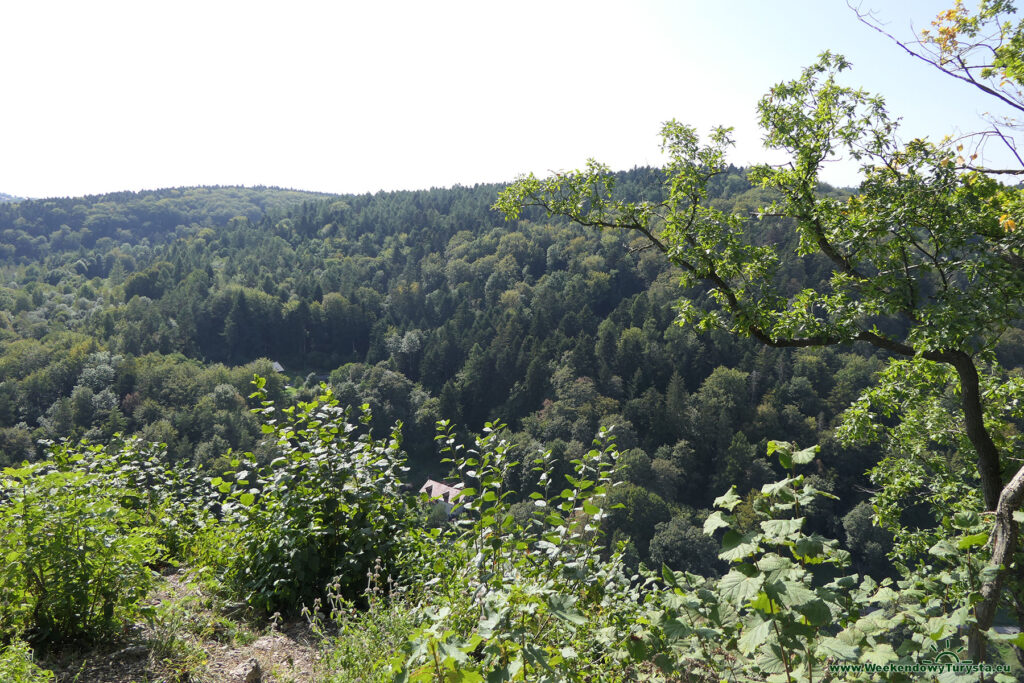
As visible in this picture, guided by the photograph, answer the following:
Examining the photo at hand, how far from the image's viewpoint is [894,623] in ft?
7.03

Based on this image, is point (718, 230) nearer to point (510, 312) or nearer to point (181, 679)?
point (181, 679)

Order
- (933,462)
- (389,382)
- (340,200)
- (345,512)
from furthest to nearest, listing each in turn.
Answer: (340,200), (389,382), (933,462), (345,512)

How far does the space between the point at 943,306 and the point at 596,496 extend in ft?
13.2

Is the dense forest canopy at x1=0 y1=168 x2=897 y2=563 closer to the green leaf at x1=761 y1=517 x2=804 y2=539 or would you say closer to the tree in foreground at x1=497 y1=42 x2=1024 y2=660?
the tree in foreground at x1=497 y1=42 x2=1024 y2=660

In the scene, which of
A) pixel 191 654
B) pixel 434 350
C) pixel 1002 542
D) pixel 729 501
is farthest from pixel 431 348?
pixel 729 501

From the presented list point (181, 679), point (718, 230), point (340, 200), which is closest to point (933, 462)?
point (718, 230)

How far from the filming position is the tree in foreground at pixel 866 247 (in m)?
4.84

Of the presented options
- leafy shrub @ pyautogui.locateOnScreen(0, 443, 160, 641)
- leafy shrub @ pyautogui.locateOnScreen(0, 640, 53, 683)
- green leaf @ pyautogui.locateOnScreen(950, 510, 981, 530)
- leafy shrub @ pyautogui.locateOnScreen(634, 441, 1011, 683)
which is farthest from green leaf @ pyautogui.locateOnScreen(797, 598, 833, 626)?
leafy shrub @ pyautogui.locateOnScreen(0, 443, 160, 641)

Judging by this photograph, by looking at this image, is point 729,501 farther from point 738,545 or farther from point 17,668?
point 17,668

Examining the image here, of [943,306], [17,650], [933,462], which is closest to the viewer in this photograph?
[17,650]

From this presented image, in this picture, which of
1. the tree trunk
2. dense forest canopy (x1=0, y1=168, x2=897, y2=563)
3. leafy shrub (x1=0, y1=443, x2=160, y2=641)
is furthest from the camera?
dense forest canopy (x1=0, y1=168, x2=897, y2=563)

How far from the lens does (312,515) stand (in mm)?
4152

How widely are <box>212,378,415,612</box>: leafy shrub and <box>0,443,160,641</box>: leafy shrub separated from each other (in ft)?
2.76

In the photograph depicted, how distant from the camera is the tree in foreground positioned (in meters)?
4.84
